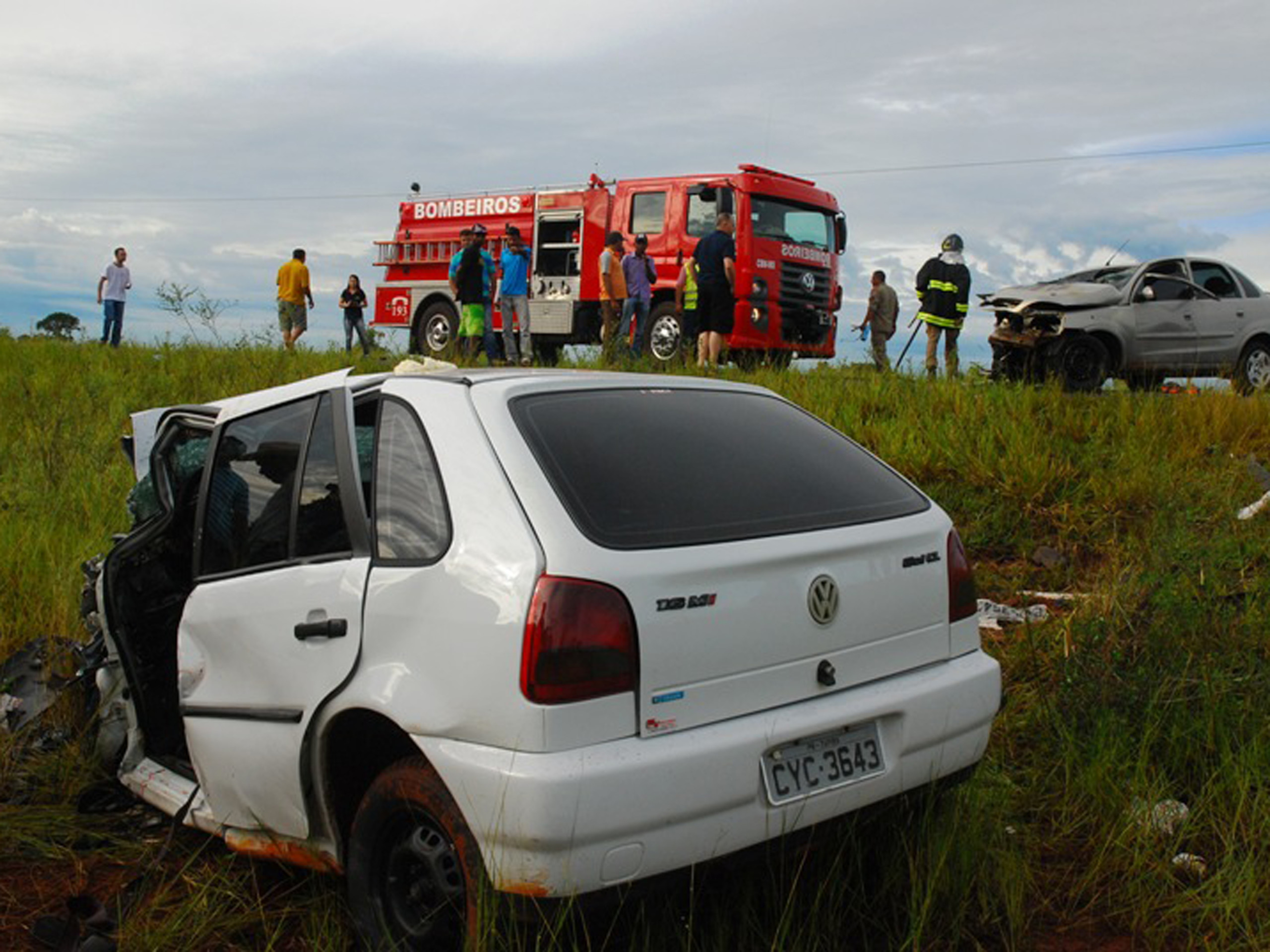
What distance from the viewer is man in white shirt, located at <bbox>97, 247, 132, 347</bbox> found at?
20.3 meters

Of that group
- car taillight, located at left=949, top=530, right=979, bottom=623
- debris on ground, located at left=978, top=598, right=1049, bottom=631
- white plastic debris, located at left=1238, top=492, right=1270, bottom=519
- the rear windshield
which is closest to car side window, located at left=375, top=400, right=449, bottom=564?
the rear windshield

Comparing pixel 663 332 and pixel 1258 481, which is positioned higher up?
pixel 663 332

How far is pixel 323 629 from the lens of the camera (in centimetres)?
296

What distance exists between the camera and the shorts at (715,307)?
13695mm

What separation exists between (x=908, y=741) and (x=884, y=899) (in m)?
0.54

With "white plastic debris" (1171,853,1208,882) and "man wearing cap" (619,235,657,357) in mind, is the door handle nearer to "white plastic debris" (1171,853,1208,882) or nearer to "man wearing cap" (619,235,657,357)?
"white plastic debris" (1171,853,1208,882)

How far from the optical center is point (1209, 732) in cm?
395

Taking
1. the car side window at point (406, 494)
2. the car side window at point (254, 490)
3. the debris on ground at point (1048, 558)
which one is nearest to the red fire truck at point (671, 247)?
the debris on ground at point (1048, 558)

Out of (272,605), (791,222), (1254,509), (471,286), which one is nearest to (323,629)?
(272,605)

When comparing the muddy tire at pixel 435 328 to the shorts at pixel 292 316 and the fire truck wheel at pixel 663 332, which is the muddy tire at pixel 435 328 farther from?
the fire truck wheel at pixel 663 332

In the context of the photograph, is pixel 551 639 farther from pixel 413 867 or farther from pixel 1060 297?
pixel 1060 297

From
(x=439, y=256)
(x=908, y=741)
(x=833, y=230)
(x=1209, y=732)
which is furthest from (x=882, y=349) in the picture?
(x=908, y=741)

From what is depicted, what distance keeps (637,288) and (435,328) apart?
20.3ft

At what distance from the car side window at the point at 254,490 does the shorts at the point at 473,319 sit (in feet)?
40.0
